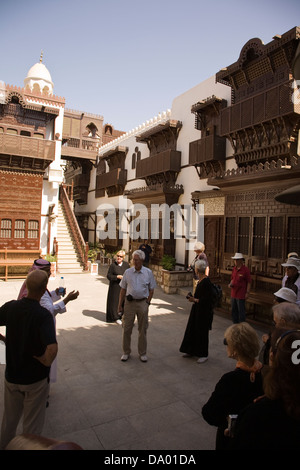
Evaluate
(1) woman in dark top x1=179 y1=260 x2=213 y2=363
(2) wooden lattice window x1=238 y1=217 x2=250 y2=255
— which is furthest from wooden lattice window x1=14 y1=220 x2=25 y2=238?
(1) woman in dark top x1=179 y1=260 x2=213 y2=363

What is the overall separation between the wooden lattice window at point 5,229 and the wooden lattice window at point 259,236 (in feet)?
41.4

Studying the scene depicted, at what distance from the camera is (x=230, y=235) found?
33.6 ft

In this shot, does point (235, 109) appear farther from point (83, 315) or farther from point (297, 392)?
point (297, 392)

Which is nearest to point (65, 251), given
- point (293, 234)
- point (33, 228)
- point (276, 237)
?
point (33, 228)

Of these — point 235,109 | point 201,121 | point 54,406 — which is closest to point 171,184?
point 201,121

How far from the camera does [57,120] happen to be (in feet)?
59.7

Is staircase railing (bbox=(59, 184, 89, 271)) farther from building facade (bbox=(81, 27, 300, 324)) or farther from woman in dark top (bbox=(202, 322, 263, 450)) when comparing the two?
woman in dark top (bbox=(202, 322, 263, 450))

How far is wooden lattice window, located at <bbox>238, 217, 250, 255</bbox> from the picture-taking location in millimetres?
9641

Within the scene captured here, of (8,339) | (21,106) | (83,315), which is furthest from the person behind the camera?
(21,106)

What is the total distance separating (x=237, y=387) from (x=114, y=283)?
5.92 metres

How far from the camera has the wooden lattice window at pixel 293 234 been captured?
8.10 meters

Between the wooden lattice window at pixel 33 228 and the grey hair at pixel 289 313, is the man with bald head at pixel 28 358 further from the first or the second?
the wooden lattice window at pixel 33 228

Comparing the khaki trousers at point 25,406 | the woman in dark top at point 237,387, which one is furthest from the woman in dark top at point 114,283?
the woman in dark top at point 237,387
